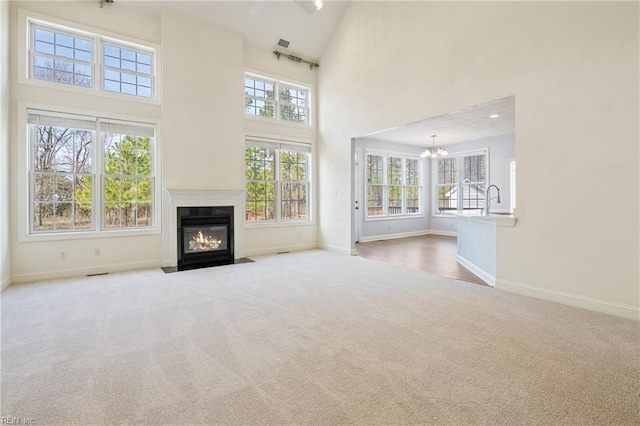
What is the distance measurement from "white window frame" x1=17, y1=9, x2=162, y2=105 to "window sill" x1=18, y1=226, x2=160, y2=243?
6.96 feet

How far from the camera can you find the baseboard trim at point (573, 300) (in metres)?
2.84

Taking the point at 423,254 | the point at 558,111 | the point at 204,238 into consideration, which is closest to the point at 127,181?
the point at 204,238

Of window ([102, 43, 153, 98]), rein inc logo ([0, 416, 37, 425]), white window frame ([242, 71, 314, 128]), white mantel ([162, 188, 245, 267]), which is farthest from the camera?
white window frame ([242, 71, 314, 128])

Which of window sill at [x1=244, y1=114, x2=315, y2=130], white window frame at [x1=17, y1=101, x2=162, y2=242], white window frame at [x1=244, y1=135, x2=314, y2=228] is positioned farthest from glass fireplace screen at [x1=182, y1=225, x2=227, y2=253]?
window sill at [x1=244, y1=114, x2=315, y2=130]

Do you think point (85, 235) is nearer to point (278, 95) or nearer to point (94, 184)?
point (94, 184)

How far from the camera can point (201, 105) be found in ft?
17.7

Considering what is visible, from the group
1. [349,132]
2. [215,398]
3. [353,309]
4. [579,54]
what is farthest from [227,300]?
[579,54]

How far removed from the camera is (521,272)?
3572 millimetres

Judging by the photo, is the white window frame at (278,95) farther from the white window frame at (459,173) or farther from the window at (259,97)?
the white window frame at (459,173)

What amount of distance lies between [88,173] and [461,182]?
8.78 m

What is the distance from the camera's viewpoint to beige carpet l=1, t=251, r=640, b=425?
1586 mm

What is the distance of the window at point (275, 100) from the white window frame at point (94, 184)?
196 cm

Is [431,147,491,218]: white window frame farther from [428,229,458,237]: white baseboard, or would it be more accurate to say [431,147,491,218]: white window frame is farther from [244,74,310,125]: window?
[244,74,310,125]: window

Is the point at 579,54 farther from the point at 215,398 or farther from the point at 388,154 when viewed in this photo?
the point at 388,154
